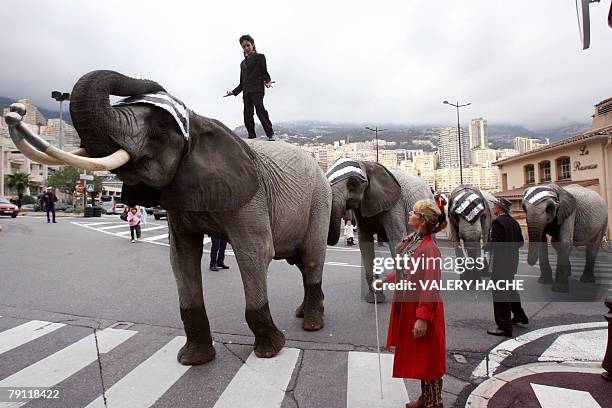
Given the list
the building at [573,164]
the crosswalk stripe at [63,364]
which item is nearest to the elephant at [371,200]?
the crosswalk stripe at [63,364]

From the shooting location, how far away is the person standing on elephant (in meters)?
5.45

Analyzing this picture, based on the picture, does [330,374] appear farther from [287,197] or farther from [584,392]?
[584,392]

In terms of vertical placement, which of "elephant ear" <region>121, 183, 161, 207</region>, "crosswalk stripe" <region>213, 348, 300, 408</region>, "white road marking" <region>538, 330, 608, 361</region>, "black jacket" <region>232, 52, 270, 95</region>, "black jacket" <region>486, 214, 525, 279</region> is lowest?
"white road marking" <region>538, 330, 608, 361</region>

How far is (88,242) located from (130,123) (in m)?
12.1

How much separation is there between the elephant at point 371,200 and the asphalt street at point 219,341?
0.99 metres

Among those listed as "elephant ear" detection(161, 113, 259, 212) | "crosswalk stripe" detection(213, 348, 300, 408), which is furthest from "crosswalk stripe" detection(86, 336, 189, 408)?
"elephant ear" detection(161, 113, 259, 212)

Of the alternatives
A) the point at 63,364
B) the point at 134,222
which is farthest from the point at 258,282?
the point at 134,222

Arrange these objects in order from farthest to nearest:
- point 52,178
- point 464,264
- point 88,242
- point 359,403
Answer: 1. point 52,178
2. point 88,242
3. point 464,264
4. point 359,403

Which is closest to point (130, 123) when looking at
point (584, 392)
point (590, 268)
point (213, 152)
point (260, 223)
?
point (213, 152)

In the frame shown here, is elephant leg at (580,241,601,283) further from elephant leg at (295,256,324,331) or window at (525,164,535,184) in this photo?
window at (525,164,535,184)

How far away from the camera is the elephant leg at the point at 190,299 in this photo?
A: 11.6ft

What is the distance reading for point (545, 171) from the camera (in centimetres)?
2169

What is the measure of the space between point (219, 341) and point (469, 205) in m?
4.73

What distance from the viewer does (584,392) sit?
9.52 feet
